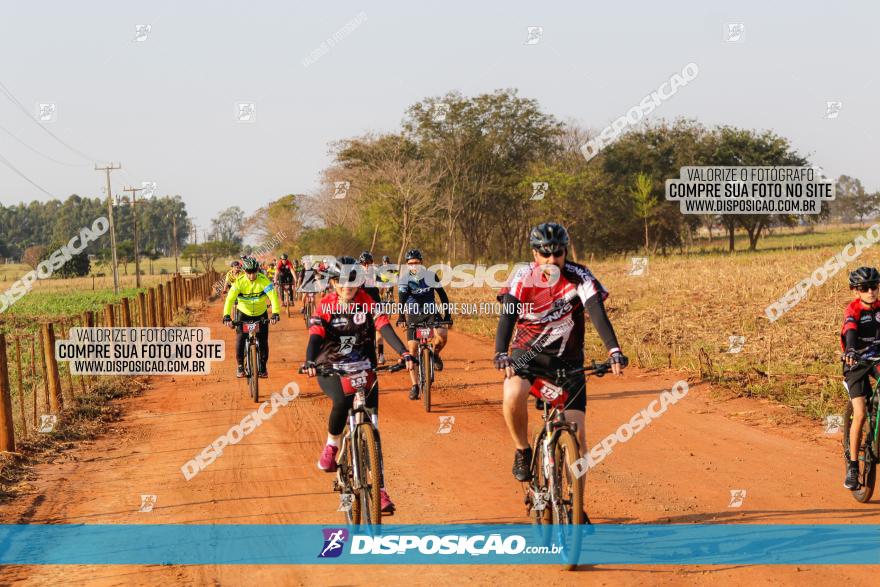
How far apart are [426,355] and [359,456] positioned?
6346 millimetres

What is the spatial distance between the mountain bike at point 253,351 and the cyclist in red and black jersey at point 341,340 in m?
7.30

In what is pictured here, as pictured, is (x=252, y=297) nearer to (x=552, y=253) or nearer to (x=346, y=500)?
(x=346, y=500)

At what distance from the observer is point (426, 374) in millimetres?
13023

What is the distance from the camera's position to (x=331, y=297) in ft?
24.3

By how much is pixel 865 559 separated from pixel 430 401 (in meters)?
7.76

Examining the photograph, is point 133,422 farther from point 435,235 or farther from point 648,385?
point 435,235

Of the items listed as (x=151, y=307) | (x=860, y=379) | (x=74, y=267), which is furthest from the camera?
(x=74, y=267)

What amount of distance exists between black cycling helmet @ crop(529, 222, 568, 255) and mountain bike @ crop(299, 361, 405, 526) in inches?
71.5

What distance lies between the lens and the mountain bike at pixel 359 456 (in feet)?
21.9

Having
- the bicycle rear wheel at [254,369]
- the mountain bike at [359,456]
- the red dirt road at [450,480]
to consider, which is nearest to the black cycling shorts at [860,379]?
the red dirt road at [450,480]

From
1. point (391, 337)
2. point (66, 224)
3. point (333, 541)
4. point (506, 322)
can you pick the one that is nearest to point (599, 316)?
A: point (506, 322)

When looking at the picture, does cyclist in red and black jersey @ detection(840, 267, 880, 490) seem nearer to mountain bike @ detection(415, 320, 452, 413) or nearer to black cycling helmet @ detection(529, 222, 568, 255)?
black cycling helmet @ detection(529, 222, 568, 255)

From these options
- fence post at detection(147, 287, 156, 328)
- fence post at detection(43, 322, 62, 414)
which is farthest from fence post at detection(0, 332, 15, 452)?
fence post at detection(147, 287, 156, 328)

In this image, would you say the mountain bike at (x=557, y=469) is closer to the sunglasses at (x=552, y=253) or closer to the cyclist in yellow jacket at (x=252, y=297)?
the sunglasses at (x=552, y=253)
